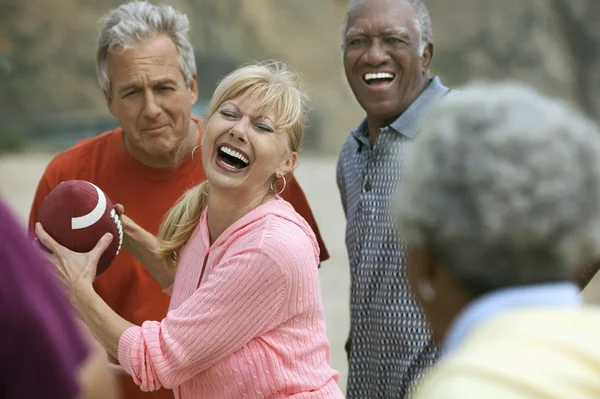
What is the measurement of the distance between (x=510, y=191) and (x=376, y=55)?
2264mm

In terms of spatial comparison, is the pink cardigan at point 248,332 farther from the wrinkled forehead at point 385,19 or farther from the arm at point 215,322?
the wrinkled forehead at point 385,19

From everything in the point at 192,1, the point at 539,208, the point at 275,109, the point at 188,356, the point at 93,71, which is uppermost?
the point at 539,208

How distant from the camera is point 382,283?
3.31m

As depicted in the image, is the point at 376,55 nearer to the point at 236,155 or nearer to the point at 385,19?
the point at 385,19

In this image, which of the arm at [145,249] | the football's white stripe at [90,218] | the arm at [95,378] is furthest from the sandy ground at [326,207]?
the arm at [95,378]

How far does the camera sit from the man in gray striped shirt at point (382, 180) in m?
3.26

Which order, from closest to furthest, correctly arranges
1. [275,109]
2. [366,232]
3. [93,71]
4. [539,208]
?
[539,208]
[275,109]
[366,232]
[93,71]

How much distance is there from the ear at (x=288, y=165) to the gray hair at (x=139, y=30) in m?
0.87

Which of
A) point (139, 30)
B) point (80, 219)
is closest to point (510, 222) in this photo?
point (80, 219)

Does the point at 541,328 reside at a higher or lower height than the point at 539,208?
lower

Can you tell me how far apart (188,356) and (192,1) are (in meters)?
11.7

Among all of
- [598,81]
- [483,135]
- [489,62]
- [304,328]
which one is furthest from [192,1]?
[483,135]

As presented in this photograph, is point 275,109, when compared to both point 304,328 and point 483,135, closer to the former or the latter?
point 304,328

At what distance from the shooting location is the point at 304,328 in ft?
8.46
